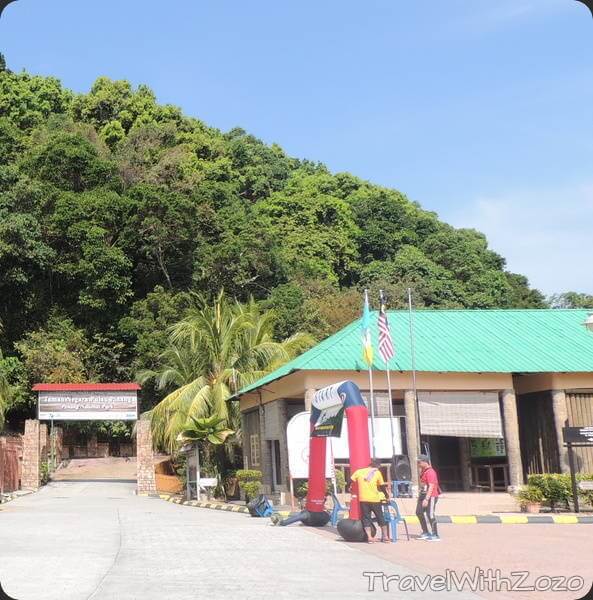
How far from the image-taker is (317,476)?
15891mm

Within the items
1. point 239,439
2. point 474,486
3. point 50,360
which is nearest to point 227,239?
point 50,360

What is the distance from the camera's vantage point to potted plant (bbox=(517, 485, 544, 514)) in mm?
19469

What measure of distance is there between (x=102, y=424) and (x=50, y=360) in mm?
7569

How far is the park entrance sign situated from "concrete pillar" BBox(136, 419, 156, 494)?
1389 millimetres

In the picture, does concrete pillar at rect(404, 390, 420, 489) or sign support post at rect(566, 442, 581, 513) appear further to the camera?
concrete pillar at rect(404, 390, 420, 489)

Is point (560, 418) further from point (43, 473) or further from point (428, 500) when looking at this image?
point (43, 473)

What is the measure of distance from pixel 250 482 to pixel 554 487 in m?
9.18

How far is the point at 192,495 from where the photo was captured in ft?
96.2

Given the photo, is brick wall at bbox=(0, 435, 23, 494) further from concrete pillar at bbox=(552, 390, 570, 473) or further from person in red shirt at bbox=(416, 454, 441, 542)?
person in red shirt at bbox=(416, 454, 441, 542)

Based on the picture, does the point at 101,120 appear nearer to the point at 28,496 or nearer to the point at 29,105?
the point at 29,105

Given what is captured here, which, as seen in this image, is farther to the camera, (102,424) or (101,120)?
(101,120)

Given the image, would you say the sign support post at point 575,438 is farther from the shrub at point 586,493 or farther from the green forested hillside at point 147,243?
the green forested hillside at point 147,243

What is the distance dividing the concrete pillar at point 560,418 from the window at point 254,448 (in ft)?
30.9

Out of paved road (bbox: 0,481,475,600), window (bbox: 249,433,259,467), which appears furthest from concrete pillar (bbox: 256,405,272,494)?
paved road (bbox: 0,481,475,600)
